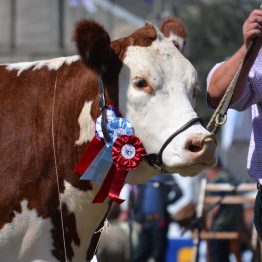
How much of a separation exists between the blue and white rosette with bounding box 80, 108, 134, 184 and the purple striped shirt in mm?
480

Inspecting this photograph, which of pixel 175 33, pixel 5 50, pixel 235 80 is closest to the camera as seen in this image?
pixel 235 80

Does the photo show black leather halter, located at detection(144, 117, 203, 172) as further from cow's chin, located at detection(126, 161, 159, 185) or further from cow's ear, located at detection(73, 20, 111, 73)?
cow's ear, located at detection(73, 20, 111, 73)

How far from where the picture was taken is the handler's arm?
392cm

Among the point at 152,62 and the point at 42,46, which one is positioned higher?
the point at 152,62

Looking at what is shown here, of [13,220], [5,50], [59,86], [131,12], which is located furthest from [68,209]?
[131,12]

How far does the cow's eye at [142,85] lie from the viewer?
13.8ft

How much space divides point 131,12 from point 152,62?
2403cm

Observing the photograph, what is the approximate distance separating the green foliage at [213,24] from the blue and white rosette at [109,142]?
118ft

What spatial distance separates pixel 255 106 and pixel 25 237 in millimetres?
1313

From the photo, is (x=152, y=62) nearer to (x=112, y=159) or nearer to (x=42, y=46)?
(x=112, y=159)

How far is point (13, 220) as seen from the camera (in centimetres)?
420

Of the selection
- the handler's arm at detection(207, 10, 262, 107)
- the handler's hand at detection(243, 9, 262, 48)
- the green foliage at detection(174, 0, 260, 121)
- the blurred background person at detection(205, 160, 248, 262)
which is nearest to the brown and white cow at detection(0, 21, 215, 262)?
the handler's arm at detection(207, 10, 262, 107)

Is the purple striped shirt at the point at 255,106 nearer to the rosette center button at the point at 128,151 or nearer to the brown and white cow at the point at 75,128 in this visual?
the brown and white cow at the point at 75,128

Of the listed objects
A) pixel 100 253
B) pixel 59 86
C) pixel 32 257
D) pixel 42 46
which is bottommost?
pixel 42 46
